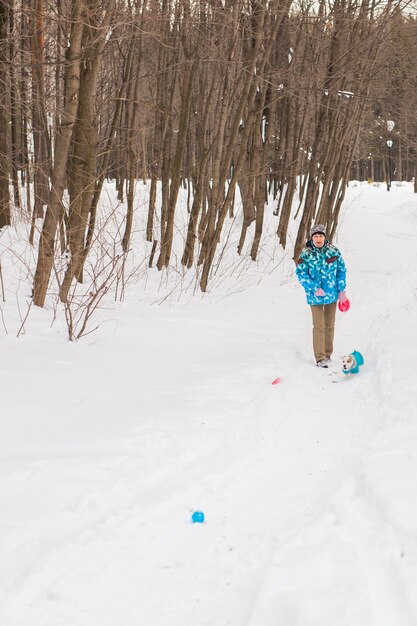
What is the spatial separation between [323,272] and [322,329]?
757 mm

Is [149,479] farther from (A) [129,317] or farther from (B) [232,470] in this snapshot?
(A) [129,317]

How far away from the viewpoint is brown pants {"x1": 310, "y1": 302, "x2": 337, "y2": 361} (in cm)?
761

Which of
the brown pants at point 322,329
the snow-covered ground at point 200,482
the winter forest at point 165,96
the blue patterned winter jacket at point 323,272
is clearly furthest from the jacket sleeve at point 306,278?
the winter forest at point 165,96

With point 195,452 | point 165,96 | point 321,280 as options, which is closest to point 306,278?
point 321,280

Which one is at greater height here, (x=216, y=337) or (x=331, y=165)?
(x=331, y=165)

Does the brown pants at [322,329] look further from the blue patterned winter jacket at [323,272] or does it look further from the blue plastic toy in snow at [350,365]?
the blue plastic toy in snow at [350,365]

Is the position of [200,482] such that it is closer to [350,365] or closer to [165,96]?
[350,365]

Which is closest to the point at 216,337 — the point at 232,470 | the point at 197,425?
the point at 197,425

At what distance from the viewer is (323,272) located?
768 centimetres

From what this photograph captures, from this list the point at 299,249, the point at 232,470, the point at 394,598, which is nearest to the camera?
the point at 394,598

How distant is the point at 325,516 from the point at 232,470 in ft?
3.35

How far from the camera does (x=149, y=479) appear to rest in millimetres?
4012

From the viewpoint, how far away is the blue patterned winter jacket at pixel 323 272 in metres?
7.68

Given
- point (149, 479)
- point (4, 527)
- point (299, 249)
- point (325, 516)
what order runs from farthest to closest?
point (299, 249) → point (149, 479) → point (325, 516) → point (4, 527)
